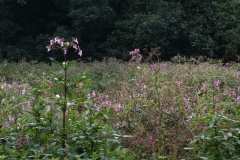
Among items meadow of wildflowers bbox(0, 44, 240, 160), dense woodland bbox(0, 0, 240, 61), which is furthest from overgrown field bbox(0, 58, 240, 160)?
dense woodland bbox(0, 0, 240, 61)

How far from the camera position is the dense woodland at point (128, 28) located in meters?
18.7

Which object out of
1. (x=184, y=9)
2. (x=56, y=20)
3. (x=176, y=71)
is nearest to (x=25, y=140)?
(x=176, y=71)

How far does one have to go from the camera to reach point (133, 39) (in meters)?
19.4

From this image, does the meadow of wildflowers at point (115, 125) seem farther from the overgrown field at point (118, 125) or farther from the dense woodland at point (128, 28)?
the dense woodland at point (128, 28)

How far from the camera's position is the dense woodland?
61.3ft

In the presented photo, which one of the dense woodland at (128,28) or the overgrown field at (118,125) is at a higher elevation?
the dense woodland at (128,28)

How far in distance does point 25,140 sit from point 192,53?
16.6 meters

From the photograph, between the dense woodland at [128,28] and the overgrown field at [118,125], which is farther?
the dense woodland at [128,28]

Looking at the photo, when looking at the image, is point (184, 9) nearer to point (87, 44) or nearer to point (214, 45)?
point (214, 45)

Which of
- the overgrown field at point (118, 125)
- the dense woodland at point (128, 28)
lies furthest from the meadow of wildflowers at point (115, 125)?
the dense woodland at point (128, 28)

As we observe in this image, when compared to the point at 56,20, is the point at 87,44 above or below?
below

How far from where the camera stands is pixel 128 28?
19.6m

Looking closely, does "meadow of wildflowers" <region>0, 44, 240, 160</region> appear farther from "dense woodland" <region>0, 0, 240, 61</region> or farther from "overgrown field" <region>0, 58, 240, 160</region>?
"dense woodland" <region>0, 0, 240, 61</region>

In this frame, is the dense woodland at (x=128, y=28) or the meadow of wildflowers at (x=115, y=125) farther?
the dense woodland at (x=128, y=28)
